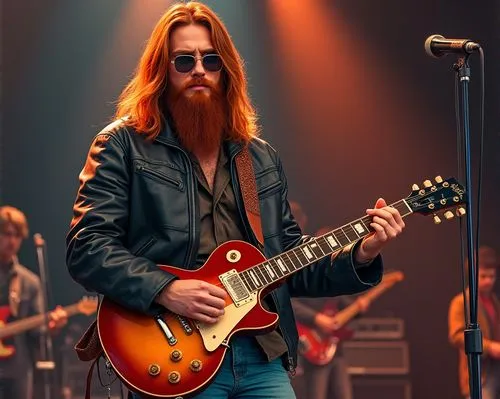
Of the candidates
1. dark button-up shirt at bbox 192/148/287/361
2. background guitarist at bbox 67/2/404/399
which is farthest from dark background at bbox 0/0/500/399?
dark button-up shirt at bbox 192/148/287/361

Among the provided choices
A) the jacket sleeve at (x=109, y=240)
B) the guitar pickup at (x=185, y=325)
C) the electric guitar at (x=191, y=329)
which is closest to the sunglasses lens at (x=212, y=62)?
the jacket sleeve at (x=109, y=240)

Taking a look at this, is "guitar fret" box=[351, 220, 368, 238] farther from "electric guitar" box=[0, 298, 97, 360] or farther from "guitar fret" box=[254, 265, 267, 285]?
"electric guitar" box=[0, 298, 97, 360]

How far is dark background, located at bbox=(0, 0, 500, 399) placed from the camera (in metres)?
6.28

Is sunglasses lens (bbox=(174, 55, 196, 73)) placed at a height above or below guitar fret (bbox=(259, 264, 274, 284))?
above

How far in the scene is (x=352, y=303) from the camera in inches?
249

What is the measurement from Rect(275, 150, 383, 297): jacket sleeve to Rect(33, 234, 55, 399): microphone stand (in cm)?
353

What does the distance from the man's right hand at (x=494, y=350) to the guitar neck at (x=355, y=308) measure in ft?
2.52

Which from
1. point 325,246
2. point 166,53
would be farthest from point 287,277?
point 166,53

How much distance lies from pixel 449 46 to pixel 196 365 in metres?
1.28

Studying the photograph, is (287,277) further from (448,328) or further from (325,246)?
(448,328)

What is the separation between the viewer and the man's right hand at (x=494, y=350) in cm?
613

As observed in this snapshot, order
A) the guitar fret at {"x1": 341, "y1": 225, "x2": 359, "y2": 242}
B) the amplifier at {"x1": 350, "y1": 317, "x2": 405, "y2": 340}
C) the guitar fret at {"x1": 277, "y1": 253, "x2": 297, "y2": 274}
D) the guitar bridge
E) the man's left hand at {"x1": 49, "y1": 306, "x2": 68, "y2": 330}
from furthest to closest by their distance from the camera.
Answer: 1. the amplifier at {"x1": 350, "y1": 317, "x2": 405, "y2": 340}
2. the man's left hand at {"x1": 49, "y1": 306, "x2": 68, "y2": 330}
3. the guitar fret at {"x1": 341, "y1": 225, "x2": 359, "y2": 242}
4. the guitar fret at {"x1": 277, "y1": 253, "x2": 297, "y2": 274}
5. the guitar bridge

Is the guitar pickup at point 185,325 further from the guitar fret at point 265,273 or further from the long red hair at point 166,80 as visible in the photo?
the long red hair at point 166,80

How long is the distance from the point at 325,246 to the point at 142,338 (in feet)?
2.14
